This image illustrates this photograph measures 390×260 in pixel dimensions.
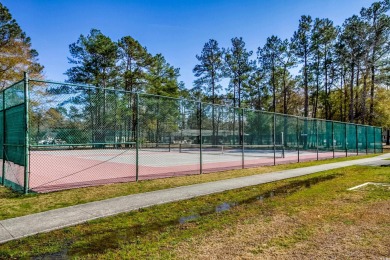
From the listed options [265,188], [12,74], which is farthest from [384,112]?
[12,74]

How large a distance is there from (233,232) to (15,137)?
626 cm

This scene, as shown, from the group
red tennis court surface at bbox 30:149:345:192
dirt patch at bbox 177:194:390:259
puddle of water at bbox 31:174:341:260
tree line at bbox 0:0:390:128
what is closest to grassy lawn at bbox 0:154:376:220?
red tennis court surface at bbox 30:149:345:192

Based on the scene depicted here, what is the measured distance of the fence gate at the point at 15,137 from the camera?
22.7ft

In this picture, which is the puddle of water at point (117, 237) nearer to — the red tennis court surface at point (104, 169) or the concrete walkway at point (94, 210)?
the concrete walkway at point (94, 210)

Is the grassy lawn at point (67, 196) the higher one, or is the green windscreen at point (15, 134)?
the green windscreen at point (15, 134)

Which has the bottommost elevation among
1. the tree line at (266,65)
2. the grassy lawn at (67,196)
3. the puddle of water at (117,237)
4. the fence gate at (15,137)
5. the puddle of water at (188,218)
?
the puddle of water at (188,218)

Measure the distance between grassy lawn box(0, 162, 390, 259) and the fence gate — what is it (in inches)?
136

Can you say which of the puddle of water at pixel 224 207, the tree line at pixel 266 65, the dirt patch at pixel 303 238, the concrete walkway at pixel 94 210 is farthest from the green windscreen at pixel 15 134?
the tree line at pixel 266 65

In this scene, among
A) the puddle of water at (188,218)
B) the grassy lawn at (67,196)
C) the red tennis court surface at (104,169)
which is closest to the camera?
the puddle of water at (188,218)

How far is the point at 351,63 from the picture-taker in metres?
36.6

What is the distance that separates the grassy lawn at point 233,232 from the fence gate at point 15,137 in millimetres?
3458

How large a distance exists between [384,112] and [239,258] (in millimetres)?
43530

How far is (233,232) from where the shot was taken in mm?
4270

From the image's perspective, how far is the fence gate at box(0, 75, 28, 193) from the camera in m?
6.91
